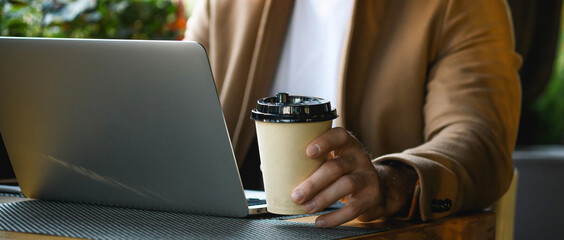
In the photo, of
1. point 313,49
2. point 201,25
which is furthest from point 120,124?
point 201,25

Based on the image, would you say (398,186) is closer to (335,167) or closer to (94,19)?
(335,167)

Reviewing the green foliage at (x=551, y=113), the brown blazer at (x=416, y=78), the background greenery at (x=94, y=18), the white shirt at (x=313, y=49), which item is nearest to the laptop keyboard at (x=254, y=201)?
the brown blazer at (x=416, y=78)

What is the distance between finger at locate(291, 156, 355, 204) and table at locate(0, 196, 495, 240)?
3.3 inches

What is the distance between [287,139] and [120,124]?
26 cm

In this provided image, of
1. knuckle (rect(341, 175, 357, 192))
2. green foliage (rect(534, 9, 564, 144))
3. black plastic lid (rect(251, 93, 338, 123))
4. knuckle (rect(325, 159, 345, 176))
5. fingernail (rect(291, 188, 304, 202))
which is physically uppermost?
black plastic lid (rect(251, 93, 338, 123))

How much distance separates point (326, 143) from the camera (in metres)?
0.90

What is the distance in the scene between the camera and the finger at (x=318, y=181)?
0.91 m

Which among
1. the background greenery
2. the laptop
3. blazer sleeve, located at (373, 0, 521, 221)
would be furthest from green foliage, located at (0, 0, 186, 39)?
blazer sleeve, located at (373, 0, 521, 221)

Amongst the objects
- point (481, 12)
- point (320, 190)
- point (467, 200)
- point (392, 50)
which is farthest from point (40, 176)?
point (481, 12)

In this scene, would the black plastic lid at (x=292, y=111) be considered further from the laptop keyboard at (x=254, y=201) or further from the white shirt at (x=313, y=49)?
the white shirt at (x=313, y=49)

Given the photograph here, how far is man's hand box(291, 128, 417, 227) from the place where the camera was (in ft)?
2.99

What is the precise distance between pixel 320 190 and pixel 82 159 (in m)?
0.38

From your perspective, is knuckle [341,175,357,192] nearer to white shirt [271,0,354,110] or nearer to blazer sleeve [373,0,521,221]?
blazer sleeve [373,0,521,221]

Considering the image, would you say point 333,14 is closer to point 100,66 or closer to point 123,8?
point 100,66
